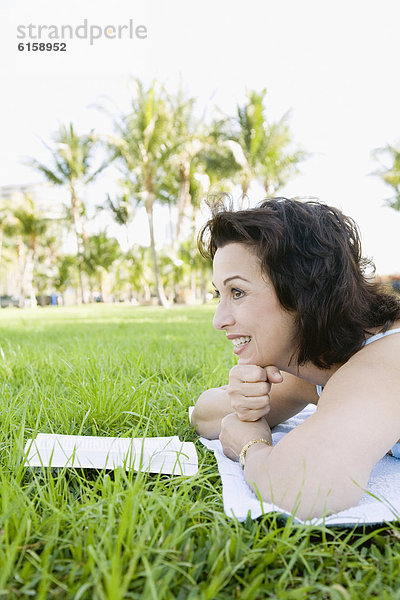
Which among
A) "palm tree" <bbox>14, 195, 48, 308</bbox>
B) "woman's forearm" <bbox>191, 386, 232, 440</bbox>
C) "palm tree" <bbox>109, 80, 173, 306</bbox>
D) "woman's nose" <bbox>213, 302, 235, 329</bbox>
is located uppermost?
"palm tree" <bbox>109, 80, 173, 306</bbox>

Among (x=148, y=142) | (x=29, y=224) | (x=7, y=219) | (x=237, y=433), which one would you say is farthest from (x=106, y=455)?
(x=7, y=219)

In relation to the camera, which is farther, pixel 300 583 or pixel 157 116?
pixel 157 116

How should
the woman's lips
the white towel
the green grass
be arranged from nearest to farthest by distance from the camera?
1. the green grass
2. the white towel
3. the woman's lips

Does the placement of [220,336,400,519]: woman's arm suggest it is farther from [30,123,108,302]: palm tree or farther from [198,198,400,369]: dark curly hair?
[30,123,108,302]: palm tree

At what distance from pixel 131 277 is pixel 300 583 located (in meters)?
27.9

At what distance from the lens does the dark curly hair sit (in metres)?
1.38

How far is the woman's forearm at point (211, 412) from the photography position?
182 centimetres

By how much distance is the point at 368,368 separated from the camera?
1.25 m

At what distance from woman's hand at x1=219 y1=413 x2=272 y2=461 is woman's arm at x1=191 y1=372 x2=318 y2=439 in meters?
0.21

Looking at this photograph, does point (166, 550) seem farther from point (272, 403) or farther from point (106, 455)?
point (272, 403)

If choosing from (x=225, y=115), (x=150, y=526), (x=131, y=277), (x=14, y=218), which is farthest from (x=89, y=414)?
(x=14, y=218)

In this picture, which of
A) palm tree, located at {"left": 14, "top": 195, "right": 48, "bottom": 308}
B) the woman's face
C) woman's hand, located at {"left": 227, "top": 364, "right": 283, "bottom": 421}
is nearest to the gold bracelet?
woman's hand, located at {"left": 227, "top": 364, "right": 283, "bottom": 421}

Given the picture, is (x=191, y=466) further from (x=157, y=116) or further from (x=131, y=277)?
(x=131, y=277)

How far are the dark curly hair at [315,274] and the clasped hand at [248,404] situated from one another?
13 cm
